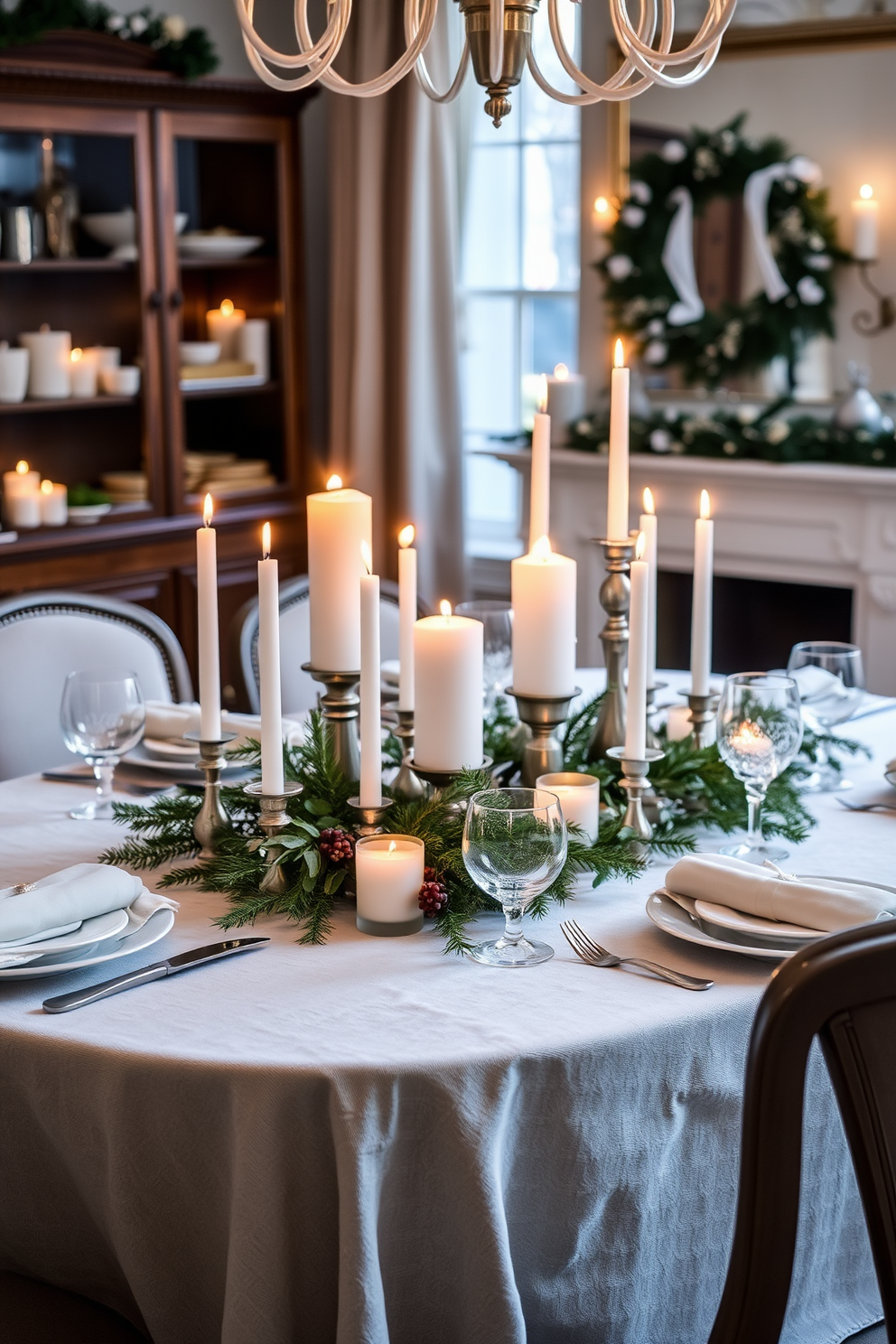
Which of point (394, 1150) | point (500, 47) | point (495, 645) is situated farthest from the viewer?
point (495, 645)

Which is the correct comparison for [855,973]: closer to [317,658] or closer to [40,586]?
[317,658]

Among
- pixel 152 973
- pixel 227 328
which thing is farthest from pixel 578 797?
pixel 227 328

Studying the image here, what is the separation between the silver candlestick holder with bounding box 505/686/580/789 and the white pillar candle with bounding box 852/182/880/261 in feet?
7.71

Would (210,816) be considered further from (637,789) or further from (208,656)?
(637,789)

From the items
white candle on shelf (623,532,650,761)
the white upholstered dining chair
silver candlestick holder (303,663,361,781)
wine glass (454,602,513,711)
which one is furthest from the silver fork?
the white upholstered dining chair

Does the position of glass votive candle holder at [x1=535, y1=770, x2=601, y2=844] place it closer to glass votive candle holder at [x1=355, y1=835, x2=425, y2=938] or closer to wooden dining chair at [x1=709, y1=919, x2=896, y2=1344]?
glass votive candle holder at [x1=355, y1=835, x2=425, y2=938]

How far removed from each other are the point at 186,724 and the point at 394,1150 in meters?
0.96

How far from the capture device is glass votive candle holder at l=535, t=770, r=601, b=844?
61.7 inches

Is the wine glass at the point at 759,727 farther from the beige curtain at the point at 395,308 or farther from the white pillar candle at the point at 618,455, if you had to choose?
the beige curtain at the point at 395,308

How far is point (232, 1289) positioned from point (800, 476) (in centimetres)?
278

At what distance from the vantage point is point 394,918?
57.1 inches

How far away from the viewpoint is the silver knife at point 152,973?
128 centimetres

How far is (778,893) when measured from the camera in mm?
1407

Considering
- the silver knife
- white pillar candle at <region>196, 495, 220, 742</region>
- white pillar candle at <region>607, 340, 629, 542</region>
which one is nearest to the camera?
the silver knife
